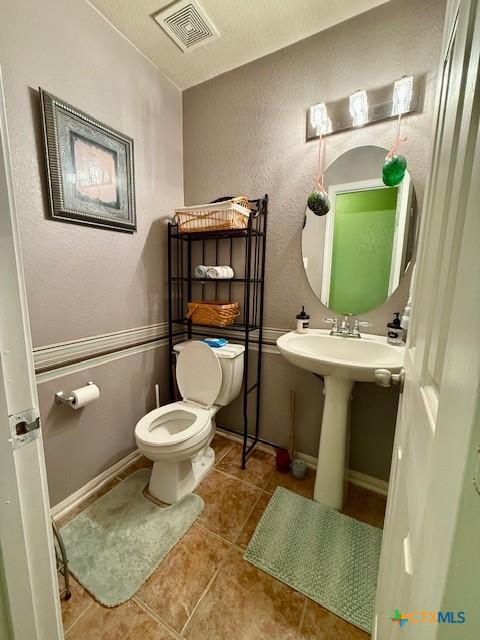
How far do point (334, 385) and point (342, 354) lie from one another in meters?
0.20

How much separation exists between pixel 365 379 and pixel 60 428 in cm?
152

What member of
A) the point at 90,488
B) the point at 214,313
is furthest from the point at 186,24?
the point at 90,488

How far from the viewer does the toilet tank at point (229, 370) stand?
5.30 feet

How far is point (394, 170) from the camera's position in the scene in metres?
1.20

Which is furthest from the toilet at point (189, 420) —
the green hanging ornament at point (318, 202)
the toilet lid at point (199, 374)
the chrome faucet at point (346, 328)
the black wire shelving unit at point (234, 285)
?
the green hanging ornament at point (318, 202)

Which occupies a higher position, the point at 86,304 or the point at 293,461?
the point at 86,304

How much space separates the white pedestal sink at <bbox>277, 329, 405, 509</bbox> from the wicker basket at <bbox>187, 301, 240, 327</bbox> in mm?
423

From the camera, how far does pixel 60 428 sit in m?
1.33

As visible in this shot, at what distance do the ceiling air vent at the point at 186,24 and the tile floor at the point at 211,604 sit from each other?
2546mm

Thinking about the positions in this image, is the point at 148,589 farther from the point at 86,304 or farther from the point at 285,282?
the point at 285,282

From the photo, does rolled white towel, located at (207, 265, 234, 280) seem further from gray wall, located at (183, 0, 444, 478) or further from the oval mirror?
the oval mirror

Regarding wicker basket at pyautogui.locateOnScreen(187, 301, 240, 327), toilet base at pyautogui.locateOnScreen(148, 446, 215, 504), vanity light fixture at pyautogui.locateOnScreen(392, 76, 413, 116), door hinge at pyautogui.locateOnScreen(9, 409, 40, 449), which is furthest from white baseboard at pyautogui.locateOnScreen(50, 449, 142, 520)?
vanity light fixture at pyautogui.locateOnScreen(392, 76, 413, 116)

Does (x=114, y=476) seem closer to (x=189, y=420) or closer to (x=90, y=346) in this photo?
(x=189, y=420)

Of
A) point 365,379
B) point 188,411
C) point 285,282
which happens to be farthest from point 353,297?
point 188,411
